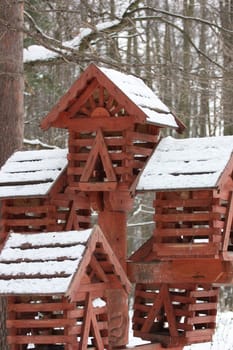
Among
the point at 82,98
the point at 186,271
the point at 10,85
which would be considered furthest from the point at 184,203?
the point at 10,85

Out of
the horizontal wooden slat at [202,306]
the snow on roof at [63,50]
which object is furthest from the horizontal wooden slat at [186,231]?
the snow on roof at [63,50]

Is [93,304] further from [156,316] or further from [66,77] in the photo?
[66,77]

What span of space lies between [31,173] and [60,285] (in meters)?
1.62

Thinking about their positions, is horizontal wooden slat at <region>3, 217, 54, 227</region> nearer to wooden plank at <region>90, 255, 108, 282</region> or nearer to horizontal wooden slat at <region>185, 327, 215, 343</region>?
wooden plank at <region>90, 255, 108, 282</region>

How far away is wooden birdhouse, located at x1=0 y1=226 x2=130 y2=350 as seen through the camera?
6000 mm

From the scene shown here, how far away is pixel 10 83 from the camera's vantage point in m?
9.41

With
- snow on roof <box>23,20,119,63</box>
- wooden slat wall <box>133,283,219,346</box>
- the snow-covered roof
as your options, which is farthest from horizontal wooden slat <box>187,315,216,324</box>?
snow on roof <box>23,20,119,63</box>

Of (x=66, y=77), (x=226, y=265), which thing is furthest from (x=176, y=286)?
A: (x=66, y=77)

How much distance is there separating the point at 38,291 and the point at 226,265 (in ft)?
5.08

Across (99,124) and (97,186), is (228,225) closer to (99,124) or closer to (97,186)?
(97,186)

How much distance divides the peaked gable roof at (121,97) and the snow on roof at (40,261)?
1053mm

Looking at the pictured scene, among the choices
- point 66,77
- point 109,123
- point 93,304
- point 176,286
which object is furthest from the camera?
point 66,77

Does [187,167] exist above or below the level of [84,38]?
below

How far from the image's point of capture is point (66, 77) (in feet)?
57.6
